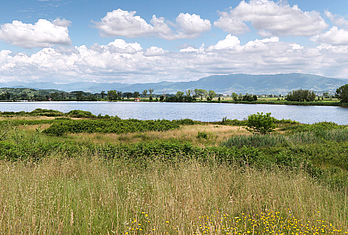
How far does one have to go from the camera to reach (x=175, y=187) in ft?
19.1

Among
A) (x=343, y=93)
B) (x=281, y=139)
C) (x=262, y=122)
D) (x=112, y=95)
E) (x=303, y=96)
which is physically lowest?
(x=281, y=139)

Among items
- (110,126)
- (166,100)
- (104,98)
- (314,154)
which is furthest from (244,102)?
(314,154)

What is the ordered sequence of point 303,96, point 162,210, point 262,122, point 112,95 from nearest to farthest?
point 162,210 → point 262,122 → point 303,96 → point 112,95

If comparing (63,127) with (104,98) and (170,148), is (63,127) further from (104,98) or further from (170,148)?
(104,98)

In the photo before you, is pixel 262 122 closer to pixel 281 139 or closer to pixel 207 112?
pixel 281 139

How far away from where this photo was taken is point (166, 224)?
12.8 ft

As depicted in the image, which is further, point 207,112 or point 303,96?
point 303,96

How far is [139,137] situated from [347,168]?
1570cm

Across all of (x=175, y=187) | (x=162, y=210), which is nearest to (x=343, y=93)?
(x=175, y=187)

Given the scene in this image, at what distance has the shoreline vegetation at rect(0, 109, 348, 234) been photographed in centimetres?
412

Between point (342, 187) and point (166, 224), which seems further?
point (342, 187)

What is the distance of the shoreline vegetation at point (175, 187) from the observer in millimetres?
4117

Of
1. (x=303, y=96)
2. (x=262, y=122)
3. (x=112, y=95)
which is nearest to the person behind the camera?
(x=262, y=122)

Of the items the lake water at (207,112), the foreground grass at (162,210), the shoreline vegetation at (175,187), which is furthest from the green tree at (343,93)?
the foreground grass at (162,210)
